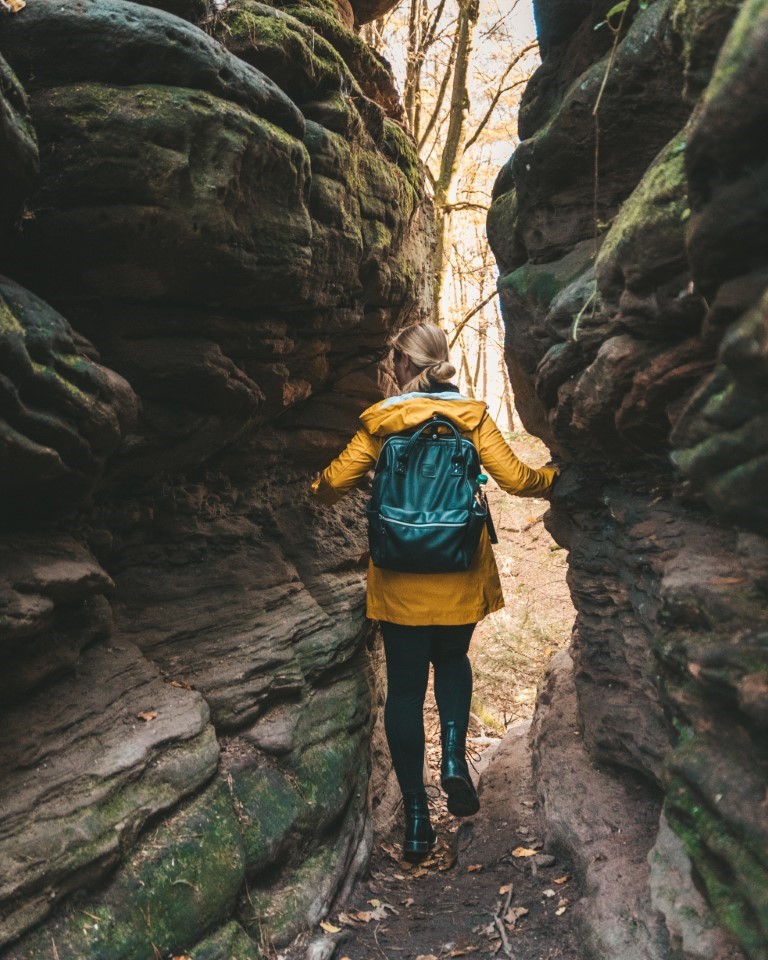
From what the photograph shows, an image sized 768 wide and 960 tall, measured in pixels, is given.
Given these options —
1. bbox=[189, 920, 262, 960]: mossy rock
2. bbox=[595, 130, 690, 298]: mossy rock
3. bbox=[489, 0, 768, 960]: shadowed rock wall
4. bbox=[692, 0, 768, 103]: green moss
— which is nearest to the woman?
bbox=[489, 0, 768, 960]: shadowed rock wall

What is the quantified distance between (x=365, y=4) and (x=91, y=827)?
7.90 metres

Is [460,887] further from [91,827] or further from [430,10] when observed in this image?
[430,10]

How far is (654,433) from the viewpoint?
4.39m

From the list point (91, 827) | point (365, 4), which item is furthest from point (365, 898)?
point (365, 4)

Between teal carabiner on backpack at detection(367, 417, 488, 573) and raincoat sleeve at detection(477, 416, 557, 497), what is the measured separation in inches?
3.8

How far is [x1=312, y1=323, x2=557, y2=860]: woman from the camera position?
5.38 metres

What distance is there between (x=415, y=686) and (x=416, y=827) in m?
0.95

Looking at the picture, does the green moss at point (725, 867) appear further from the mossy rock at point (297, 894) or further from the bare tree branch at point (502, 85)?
the bare tree branch at point (502, 85)

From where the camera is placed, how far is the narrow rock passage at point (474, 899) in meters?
4.44

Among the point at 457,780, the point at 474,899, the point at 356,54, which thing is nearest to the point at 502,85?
the point at 356,54

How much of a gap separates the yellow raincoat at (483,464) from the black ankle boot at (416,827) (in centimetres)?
124

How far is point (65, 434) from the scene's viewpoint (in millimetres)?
4160

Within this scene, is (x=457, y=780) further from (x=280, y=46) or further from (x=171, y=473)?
(x=280, y=46)

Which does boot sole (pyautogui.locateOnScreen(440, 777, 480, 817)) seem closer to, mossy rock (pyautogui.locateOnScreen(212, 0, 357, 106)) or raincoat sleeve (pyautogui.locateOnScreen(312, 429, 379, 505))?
raincoat sleeve (pyautogui.locateOnScreen(312, 429, 379, 505))
